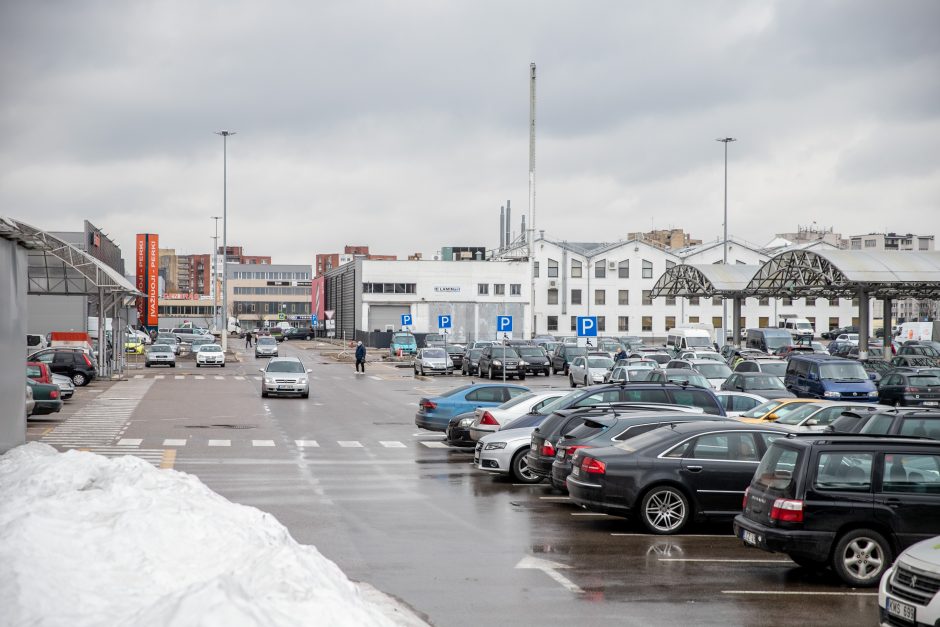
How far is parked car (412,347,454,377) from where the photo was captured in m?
58.2

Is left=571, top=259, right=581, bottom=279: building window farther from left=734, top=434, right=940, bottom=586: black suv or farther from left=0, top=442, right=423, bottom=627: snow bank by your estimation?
left=0, top=442, right=423, bottom=627: snow bank

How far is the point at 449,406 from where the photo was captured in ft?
87.7

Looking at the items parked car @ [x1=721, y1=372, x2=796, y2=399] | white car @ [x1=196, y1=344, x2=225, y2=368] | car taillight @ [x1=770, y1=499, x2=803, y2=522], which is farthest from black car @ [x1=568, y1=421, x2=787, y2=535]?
white car @ [x1=196, y1=344, x2=225, y2=368]

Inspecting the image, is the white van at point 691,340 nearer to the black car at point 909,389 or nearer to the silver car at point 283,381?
the black car at point 909,389

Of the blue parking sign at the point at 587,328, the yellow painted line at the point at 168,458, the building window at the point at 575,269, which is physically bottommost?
the yellow painted line at the point at 168,458

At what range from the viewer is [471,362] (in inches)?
2343

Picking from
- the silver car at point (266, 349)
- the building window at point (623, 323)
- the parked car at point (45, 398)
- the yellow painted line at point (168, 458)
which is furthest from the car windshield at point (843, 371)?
the building window at point (623, 323)

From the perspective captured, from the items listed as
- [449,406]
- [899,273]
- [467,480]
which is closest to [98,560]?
[467,480]

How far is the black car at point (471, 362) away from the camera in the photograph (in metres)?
58.9

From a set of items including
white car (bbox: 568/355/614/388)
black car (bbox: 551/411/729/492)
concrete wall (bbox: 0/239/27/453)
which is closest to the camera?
concrete wall (bbox: 0/239/27/453)

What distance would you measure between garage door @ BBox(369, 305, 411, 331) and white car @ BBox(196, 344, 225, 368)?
1358 inches

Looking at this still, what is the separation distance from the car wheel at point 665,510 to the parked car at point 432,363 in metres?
43.9

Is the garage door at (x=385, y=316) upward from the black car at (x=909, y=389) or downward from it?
upward

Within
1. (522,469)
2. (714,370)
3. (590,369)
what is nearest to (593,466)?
(522,469)
